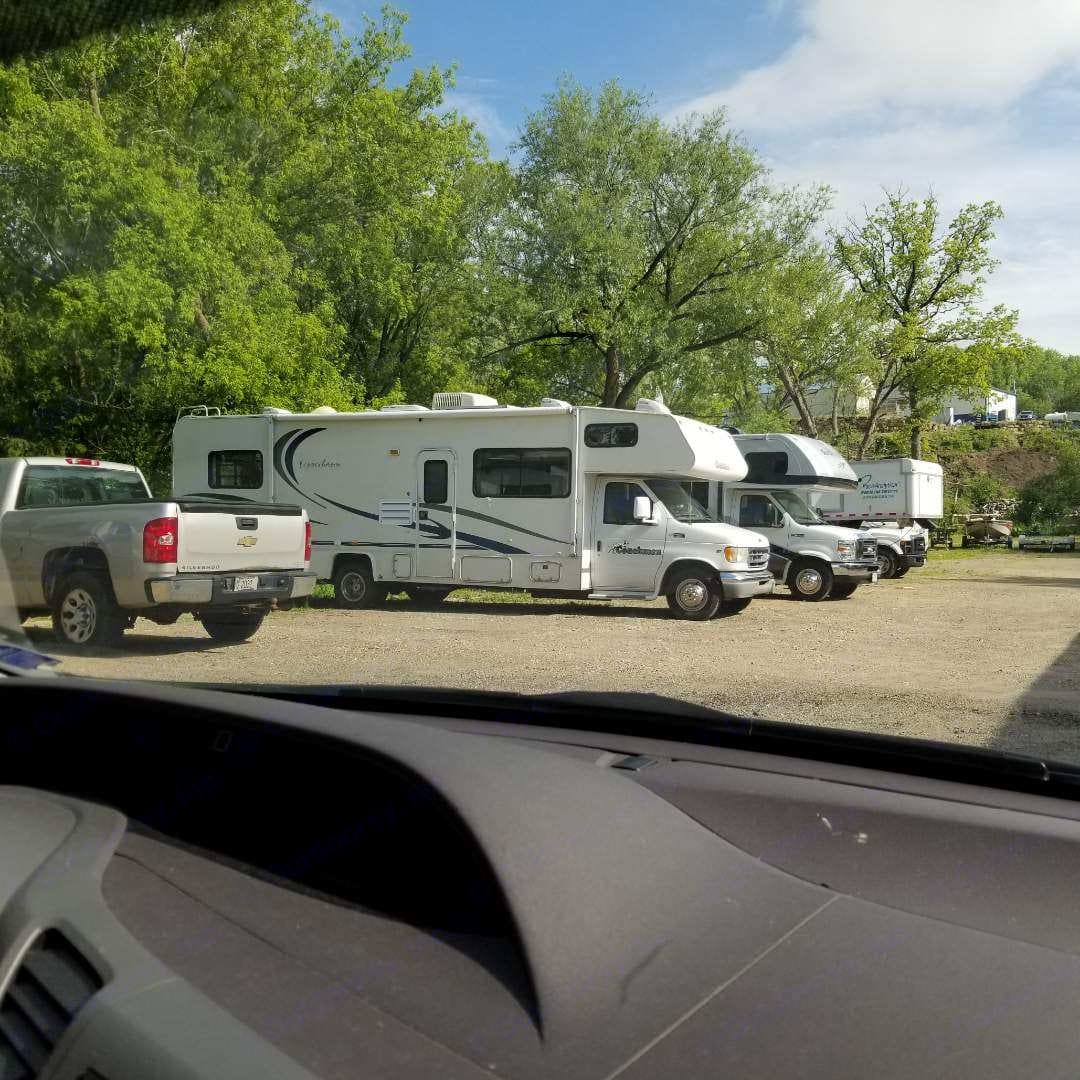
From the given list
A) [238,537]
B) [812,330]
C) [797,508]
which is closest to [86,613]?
[238,537]

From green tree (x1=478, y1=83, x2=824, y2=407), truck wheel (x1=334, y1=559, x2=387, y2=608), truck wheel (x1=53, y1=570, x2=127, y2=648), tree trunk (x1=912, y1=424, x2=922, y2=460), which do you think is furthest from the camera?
tree trunk (x1=912, y1=424, x2=922, y2=460)

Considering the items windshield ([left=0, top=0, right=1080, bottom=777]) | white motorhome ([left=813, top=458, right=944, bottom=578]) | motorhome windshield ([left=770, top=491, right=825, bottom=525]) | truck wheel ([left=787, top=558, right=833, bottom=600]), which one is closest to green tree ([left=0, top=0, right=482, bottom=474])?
windshield ([left=0, top=0, right=1080, bottom=777])

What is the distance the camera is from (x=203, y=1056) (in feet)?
3.32

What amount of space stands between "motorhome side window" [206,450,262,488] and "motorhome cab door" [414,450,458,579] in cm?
230

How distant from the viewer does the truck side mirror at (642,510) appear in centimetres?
1342

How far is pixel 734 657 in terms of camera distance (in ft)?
27.9

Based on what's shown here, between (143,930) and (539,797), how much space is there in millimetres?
506

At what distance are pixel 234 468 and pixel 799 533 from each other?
830cm

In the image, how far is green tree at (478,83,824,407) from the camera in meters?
24.7

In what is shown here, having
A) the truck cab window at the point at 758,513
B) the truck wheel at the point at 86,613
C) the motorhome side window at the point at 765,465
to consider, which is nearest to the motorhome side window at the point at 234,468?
the truck cab window at the point at 758,513

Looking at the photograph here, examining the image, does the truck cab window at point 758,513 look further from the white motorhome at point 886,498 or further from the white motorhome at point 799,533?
the white motorhome at point 886,498

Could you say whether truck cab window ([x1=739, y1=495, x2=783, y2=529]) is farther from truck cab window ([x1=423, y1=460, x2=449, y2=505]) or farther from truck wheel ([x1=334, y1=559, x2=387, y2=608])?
truck wheel ([x1=334, y1=559, x2=387, y2=608])

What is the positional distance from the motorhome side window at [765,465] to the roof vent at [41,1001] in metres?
17.9

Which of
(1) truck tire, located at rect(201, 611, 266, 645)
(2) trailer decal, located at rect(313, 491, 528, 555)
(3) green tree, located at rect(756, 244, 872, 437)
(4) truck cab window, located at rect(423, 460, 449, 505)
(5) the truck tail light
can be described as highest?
(3) green tree, located at rect(756, 244, 872, 437)
